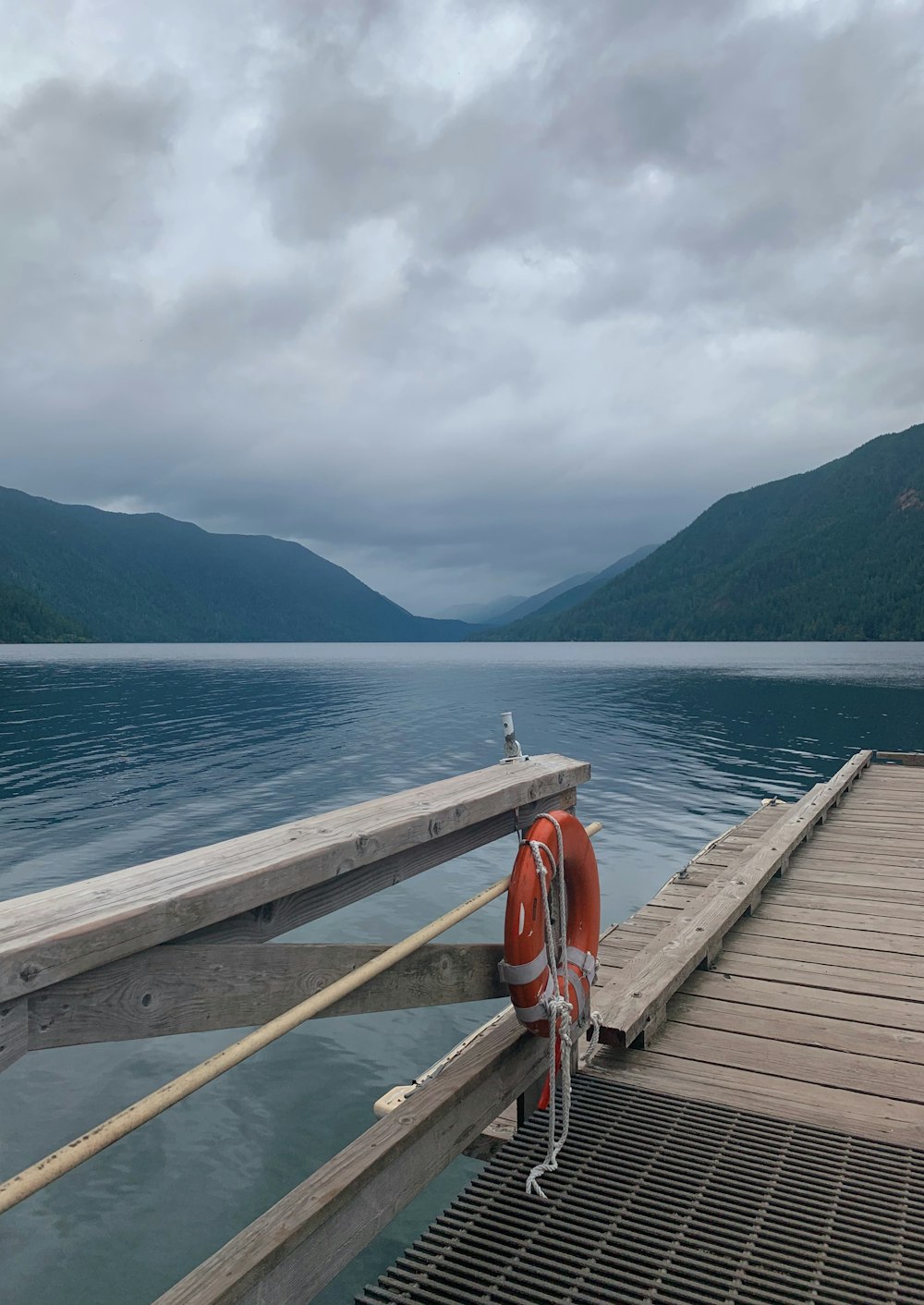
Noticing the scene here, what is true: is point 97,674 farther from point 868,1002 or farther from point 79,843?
point 868,1002

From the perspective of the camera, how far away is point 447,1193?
18.9 ft

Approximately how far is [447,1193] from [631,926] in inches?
108

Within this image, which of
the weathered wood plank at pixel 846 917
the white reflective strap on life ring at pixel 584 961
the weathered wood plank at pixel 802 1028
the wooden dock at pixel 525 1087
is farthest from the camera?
the weathered wood plank at pixel 846 917

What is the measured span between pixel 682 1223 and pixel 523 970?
0.95 metres

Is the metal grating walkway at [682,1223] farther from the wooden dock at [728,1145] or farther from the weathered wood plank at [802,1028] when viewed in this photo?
the weathered wood plank at [802,1028]

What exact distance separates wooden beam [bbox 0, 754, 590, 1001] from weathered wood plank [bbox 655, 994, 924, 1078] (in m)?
2.37

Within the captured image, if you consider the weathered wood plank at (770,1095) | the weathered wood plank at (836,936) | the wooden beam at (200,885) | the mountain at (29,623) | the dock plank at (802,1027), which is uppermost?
the mountain at (29,623)

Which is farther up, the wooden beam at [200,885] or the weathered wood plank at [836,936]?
the wooden beam at [200,885]

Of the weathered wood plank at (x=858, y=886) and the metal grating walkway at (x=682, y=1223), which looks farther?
the weathered wood plank at (x=858, y=886)

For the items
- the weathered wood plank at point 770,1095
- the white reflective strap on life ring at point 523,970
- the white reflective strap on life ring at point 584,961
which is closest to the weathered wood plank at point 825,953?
the weathered wood plank at point 770,1095

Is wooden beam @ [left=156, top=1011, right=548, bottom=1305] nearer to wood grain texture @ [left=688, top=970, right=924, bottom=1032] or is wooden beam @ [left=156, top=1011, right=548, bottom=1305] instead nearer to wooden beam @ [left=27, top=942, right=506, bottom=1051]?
wooden beam @ [left=27, top=942, right=506, bottom=1051]

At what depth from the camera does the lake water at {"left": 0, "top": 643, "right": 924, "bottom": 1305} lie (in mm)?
5570

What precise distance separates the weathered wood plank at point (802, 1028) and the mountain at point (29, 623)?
17463cm

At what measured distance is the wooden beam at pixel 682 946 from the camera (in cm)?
415
